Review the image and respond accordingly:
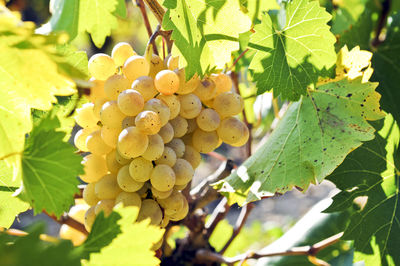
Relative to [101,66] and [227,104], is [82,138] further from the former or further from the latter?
Answer: [227,104]

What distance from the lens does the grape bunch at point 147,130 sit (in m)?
0.54

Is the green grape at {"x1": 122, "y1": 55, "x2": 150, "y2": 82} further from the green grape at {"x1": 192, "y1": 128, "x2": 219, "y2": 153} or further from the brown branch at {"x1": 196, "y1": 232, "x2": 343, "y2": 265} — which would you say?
the brown branch at {"x1": 196, "y1": 232, "x2": 343, "y2": 265}

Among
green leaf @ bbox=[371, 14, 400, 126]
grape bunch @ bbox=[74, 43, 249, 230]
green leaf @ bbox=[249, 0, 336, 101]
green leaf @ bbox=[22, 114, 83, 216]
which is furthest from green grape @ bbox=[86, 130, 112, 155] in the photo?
green leaf @ bbox=[371, 14, 400, 126]

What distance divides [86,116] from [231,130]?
8.0 inches

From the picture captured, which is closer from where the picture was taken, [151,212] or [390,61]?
[151,212]

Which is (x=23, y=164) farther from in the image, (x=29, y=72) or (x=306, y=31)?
(x=306, y=31)

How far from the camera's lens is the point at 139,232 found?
43 centimetres

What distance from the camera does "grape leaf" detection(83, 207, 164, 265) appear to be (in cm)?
42

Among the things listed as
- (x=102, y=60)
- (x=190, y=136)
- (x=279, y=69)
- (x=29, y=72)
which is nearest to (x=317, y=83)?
(x=279, y=69)

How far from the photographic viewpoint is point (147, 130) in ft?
1.72

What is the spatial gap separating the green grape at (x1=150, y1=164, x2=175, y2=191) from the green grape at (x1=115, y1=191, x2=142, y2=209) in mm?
31

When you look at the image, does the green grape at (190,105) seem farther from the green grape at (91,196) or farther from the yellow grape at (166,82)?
the green grape at (91,196)

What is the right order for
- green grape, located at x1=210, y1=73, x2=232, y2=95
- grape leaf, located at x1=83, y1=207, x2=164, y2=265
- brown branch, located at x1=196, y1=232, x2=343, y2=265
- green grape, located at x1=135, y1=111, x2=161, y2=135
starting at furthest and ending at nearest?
brown branch, located at x1=196, y1=232, x2=343, y2=265 < green grape, located at x1=210, y1=73, x2=232, y2=95 < green grape, located at x1=135, y1=111, x2=161, y2=135 < grape leaf, located at x1=83, y1=207, x2=164, y2=265

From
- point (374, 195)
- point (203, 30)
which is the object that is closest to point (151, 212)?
point (203, 30)
